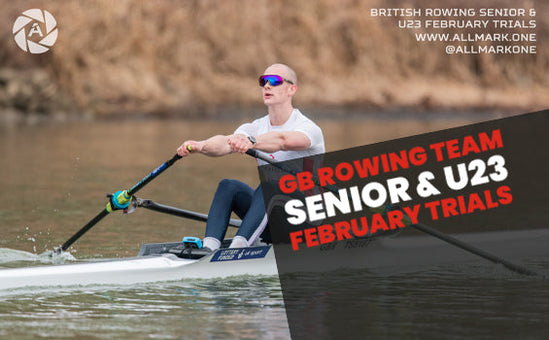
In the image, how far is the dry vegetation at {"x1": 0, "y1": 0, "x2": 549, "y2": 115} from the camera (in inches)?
1662

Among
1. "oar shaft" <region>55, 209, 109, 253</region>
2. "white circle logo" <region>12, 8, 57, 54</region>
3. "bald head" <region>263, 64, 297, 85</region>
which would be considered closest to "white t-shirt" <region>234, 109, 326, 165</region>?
"bald head" <region>263, 64, 297, 85</region>

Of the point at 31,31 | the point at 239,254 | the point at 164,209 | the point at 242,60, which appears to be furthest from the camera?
the point at 31,31

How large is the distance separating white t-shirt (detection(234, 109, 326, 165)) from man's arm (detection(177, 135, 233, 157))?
20 cm

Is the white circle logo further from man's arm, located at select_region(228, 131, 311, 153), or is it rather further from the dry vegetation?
man's arm, located at select_region(228, 131, 311, 153)

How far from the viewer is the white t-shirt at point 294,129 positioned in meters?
8.73

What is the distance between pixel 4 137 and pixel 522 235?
21.9 metres

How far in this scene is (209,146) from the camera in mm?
8656

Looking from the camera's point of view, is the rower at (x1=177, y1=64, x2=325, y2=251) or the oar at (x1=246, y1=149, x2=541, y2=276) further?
the oar at (x1=246, y1=149, x2=541, y2=276)

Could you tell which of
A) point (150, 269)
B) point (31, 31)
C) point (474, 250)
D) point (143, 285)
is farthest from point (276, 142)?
point (31, 31)

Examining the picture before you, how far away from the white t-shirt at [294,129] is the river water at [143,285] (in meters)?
1.26

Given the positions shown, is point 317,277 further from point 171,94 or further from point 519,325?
point 171,94

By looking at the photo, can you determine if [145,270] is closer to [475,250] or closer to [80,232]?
[80,232]

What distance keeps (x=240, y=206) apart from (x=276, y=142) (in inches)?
Result: 40.0

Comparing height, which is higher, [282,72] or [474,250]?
[282,72]
